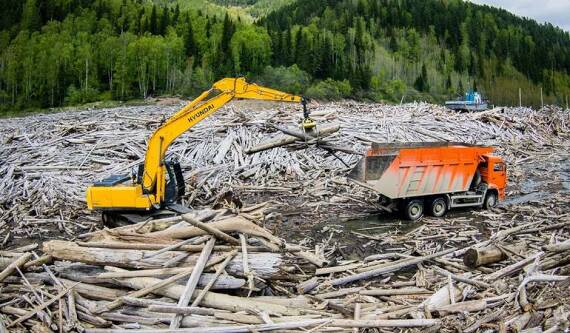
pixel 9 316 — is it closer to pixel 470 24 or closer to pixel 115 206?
pixel 115 206

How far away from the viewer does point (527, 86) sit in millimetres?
125938

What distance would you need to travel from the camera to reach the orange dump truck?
12969 mm

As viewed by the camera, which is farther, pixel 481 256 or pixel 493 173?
pixel 493 173

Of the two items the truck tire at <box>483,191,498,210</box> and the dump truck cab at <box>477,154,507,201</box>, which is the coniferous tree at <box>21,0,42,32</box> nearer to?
the dump truck cab at <box>477,154,507,201</box>

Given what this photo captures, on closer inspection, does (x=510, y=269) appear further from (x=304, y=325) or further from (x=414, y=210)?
(x=414, y=210)

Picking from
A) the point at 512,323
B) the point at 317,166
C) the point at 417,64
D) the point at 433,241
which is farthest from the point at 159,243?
the point at 417,64

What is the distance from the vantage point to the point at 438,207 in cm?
1379

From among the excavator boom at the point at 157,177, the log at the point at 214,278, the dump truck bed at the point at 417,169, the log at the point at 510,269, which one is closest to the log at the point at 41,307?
the log at the point at 214,278

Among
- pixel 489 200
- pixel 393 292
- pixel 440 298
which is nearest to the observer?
pixel 440 298

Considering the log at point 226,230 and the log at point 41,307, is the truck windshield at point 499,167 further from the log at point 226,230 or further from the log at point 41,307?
the log at point 41,307

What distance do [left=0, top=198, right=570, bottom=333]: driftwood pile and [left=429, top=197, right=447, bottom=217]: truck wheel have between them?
4.46 metres

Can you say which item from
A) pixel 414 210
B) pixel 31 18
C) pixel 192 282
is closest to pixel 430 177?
pixel 414 210

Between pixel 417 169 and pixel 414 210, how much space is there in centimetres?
116

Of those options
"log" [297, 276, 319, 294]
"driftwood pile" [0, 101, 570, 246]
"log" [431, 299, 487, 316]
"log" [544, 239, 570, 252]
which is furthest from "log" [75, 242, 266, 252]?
"driftwood pile" [0, 101, 570, 246]
